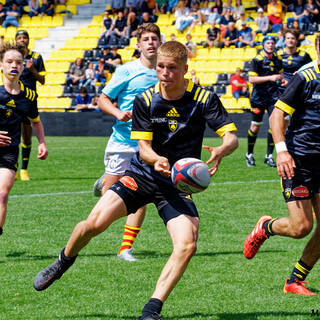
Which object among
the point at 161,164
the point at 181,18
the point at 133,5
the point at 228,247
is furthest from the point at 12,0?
the point at 161,164

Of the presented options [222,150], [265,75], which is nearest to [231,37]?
[265,75]

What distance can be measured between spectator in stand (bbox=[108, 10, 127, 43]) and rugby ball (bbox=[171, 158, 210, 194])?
24970 mm

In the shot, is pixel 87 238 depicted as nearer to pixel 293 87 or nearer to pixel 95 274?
pixel 95 274

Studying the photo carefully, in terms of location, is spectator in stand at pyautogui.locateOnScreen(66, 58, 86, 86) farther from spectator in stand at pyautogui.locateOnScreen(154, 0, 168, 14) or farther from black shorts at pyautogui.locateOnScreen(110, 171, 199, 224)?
black shorts at pyautogui.locateOnScreen(110, 171, 199, 224)

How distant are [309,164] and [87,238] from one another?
1.85 metres

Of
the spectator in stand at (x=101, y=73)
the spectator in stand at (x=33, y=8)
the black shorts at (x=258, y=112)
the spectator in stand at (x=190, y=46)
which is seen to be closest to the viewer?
the black shorts at (x=258, y=112)

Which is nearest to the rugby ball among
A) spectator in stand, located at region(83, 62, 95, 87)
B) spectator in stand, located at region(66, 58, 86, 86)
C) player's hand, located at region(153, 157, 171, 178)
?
player's hand, located at region(153, 157, 171, 178)

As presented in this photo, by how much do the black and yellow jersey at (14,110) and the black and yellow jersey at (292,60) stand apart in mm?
7604

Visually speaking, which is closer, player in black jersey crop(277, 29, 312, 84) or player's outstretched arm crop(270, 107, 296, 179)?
player's outstretched arm crop(270, 107, 296, 179)

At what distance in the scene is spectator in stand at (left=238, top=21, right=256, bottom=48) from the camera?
2488 centimetres

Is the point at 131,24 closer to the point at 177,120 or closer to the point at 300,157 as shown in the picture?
the point at 300,157

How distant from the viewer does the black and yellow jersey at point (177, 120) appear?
482cm

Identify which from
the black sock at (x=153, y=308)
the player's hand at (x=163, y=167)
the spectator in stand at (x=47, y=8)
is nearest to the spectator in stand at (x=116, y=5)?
the spectator in stand at (x=47, y=8)

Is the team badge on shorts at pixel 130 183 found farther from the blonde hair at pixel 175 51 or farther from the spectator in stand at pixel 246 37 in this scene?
the spectator in stand at pixel 246 37
